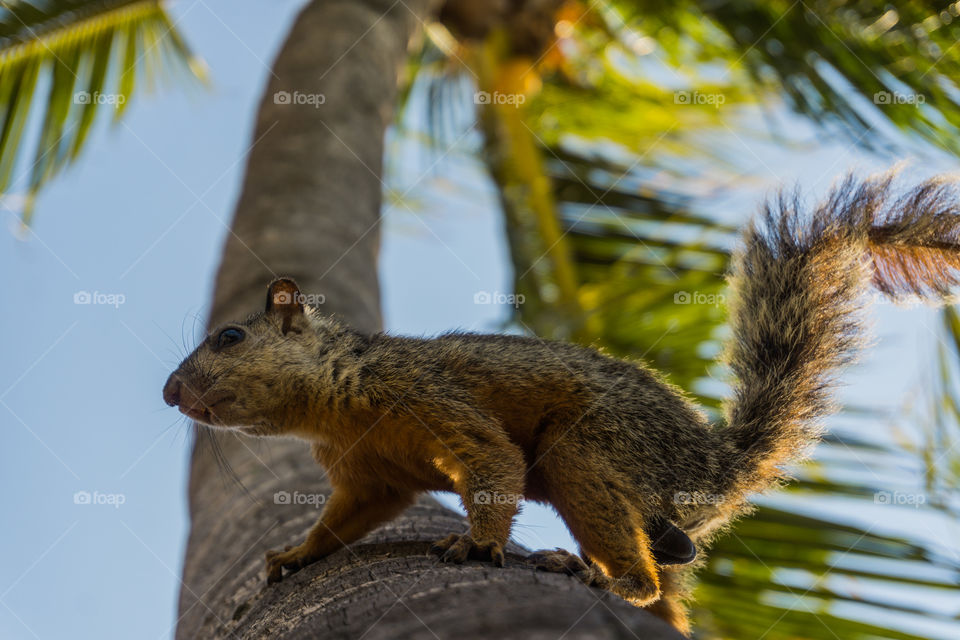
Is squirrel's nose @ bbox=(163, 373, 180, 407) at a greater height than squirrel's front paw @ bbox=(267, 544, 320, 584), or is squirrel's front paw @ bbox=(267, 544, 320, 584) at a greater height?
squirrel's nose @ bbox=(163, 373, 180, 407)

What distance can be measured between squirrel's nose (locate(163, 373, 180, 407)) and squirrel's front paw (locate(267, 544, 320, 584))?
78 cm

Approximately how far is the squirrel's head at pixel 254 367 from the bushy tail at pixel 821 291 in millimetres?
1730

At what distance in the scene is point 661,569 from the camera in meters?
3.28

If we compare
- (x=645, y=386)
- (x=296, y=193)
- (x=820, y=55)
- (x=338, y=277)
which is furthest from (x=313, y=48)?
(x=820, y=55)

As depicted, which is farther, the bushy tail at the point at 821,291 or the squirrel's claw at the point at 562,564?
the bushy tail at the point at 821,291

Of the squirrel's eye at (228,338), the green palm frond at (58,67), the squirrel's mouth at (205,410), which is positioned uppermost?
the green palm frond at (58,67)

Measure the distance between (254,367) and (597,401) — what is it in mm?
1337

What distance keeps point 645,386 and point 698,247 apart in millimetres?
2755

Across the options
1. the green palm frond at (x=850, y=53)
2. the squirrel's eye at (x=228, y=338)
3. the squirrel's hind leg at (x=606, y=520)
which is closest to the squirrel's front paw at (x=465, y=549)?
the squirrel's hind leg at (x=606, y=520)

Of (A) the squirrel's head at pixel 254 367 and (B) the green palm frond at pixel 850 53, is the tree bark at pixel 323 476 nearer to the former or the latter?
(A) the squirrel's head at pixel 254 367

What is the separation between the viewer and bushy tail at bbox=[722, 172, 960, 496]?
340 cm

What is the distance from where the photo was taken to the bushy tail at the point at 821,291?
3.40 meters

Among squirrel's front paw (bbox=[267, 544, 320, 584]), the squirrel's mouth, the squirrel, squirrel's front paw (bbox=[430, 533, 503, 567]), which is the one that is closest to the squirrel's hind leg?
the squirrel

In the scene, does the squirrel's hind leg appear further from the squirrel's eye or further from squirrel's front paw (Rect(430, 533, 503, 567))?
the squirrel's eye
